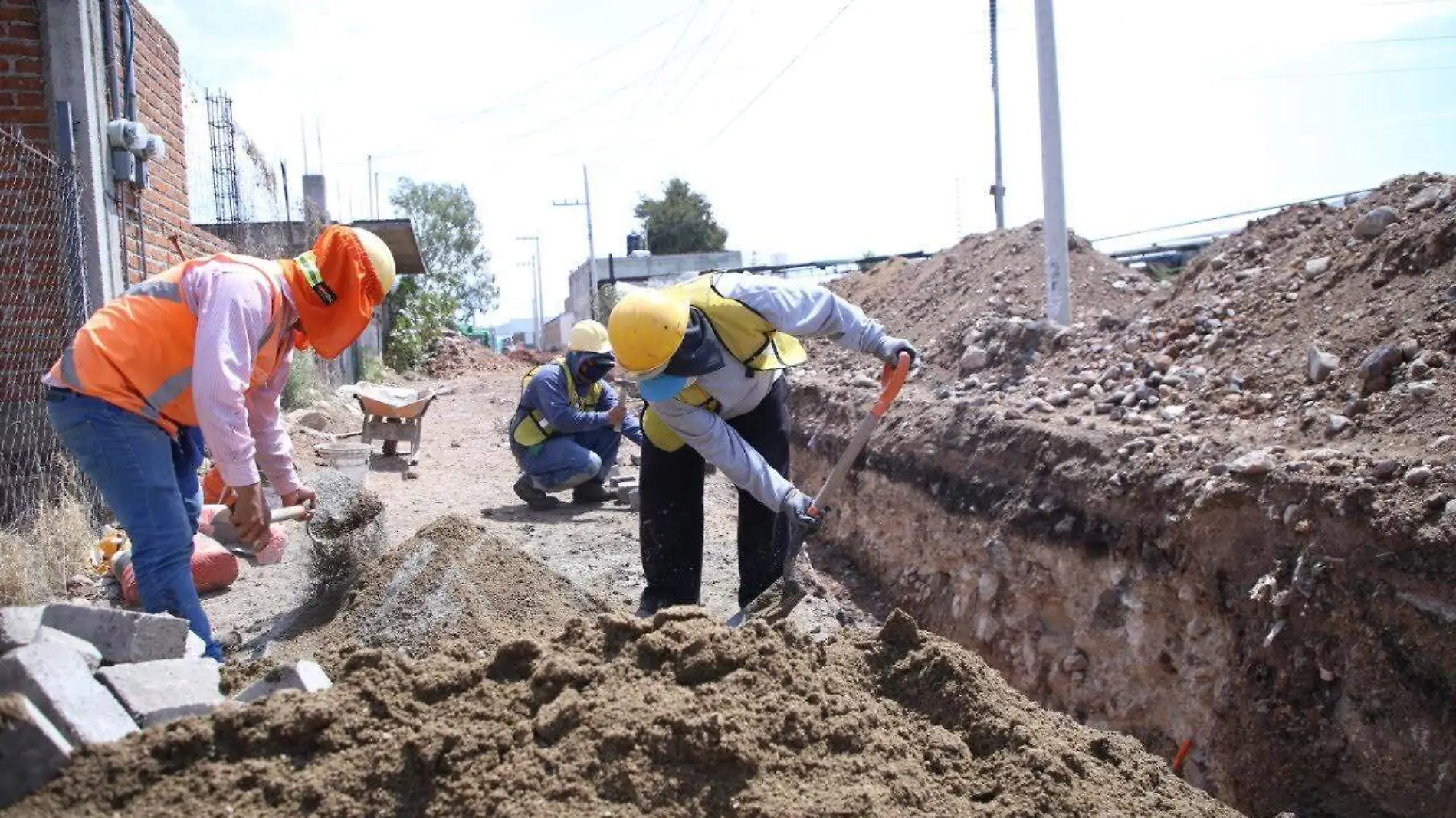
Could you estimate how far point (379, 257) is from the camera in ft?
11.6

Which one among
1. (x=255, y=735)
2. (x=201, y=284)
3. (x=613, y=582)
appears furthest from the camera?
(x=613, y=582)

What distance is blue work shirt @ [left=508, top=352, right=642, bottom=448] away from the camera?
7.43m

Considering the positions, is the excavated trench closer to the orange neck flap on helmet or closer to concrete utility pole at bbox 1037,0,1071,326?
concrete utility pole at bbox 1037,0,1071,326

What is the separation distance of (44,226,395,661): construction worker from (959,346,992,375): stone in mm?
4911

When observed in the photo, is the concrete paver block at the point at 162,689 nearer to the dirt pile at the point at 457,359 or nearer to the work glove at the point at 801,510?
the work glove at the point at 801,510

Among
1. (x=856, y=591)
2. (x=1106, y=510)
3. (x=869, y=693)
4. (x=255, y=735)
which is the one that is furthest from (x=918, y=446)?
(x=255, y=735)

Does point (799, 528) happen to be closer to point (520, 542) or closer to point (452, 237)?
point (520, 542)

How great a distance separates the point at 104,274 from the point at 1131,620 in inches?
227

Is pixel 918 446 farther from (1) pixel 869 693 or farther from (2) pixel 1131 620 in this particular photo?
(1) pixel 869 693

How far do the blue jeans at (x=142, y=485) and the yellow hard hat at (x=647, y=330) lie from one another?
61.0 inches

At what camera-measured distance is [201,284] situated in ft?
10.7

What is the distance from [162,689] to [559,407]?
491 centimetres

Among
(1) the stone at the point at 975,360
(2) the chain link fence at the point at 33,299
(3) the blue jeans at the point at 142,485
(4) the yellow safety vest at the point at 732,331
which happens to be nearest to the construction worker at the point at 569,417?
(1) the stone at the point at 975,360

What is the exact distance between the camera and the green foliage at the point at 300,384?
39.0 feet
